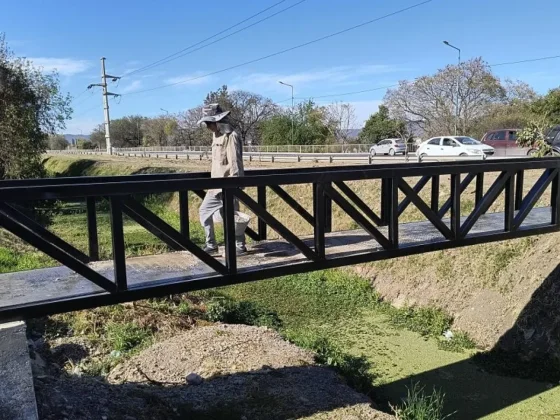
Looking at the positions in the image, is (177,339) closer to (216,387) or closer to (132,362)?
(132,362)

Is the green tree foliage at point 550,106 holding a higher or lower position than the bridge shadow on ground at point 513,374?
higher

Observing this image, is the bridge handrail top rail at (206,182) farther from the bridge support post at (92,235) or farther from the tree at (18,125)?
the tree at (18,125)

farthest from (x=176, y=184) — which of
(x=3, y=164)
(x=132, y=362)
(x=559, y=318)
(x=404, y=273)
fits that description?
(x=3, y=164)

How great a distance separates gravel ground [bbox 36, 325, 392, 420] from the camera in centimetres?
543

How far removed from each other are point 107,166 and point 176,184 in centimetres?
3505

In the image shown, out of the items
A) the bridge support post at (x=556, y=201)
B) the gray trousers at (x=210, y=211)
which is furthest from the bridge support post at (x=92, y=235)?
the bridge support post at (x=556, y=201)

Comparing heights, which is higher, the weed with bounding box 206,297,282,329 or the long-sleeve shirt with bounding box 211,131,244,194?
the long-sleeve shirt with bounding box 211,131,244,194

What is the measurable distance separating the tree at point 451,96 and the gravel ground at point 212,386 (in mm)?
35925

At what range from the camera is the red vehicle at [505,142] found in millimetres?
23873

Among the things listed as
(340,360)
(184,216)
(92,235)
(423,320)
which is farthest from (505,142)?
(92,235)

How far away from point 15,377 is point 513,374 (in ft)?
22.2

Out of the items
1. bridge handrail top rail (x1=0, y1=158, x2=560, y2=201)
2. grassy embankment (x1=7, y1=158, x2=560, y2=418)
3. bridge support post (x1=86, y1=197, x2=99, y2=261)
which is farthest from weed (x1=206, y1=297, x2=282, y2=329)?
bridge handrail top rail (x1=0, y1=158, x2=560, y2=201)

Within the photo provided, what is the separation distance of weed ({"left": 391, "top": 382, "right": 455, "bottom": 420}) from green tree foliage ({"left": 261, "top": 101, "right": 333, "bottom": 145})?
48432 millimetres

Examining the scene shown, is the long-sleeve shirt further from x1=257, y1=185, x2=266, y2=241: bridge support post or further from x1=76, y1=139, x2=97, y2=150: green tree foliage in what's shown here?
x1=76, y1=139, x2=97, y2=150: green tree foliage
